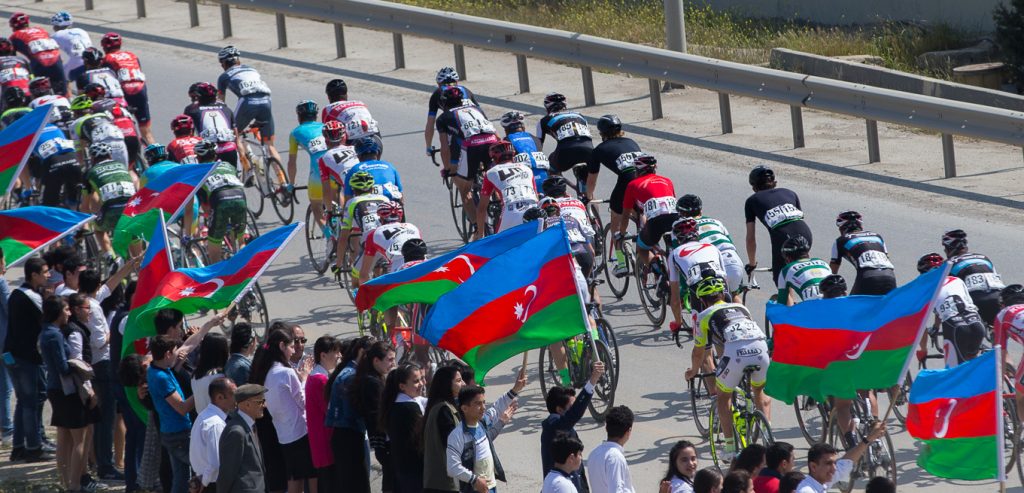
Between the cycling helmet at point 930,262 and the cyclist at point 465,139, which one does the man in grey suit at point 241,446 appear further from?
the cyclist at point 465,139

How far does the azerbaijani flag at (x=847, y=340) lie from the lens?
1059cm

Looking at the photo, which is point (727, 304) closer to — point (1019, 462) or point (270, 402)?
point (1019, 462)

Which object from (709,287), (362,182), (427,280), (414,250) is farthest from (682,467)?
(362,182)

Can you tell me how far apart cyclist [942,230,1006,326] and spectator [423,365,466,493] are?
492 cm

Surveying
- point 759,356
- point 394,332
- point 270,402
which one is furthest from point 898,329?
point 394,332

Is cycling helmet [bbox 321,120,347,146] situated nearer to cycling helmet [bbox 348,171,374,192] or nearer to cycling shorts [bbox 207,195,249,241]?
cycling shorts [bbox 207,195,249,241]

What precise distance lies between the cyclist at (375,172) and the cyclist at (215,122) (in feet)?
6.54

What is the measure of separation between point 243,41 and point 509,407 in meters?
18.4

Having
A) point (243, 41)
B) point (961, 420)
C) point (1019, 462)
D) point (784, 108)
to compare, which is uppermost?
point (243, 41)

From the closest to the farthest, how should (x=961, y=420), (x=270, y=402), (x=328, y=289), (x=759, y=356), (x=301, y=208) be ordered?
(x=961, y=420)
(x=270, y=402)
(x=759, y=356)
(x=328, y=289)
(x=301, y=208)

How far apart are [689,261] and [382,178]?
3.95 metres

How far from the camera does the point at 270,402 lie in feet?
38.2

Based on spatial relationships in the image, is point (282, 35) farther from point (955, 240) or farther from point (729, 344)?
point (729, 344)

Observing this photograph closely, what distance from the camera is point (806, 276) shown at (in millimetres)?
13719
